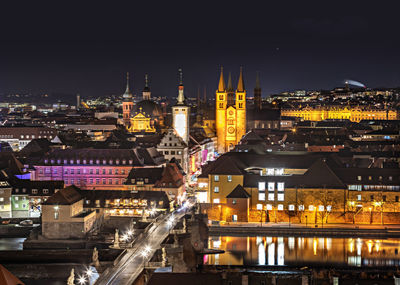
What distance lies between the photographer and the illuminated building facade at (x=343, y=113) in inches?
4973

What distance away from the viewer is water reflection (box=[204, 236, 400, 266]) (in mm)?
38500

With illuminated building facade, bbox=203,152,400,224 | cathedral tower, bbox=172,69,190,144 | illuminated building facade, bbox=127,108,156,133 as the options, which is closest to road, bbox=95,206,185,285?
illuminated building facade, bbox=203,152,400,224

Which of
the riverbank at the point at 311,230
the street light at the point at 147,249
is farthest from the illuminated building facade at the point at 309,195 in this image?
the street light at the point at 147,249

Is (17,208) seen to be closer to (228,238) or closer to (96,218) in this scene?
(96,218)

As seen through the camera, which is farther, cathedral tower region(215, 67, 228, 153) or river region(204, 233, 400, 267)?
cathedral tower region(215, 67, 228, 153)

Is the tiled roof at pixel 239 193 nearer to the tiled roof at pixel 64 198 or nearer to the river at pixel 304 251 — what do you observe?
the river at pixel 304 251

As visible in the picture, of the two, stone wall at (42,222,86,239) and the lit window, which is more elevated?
the lit window

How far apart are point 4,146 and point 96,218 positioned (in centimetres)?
4249

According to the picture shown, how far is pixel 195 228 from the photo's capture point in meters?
40.7

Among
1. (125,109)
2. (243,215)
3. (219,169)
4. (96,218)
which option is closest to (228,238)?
(243,215)

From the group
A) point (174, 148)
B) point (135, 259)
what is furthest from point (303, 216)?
point (174, 148)

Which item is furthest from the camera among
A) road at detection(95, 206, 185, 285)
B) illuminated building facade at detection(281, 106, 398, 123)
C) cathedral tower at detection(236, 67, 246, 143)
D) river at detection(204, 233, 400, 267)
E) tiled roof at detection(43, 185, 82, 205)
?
illuminated building facade at detection(281, 106, 398, 123)

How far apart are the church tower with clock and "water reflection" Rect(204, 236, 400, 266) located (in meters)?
46.1

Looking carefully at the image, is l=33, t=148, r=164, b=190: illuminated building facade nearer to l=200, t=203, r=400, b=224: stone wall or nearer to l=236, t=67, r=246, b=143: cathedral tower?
l=200, t=203, r=400, b=224: stone wall
